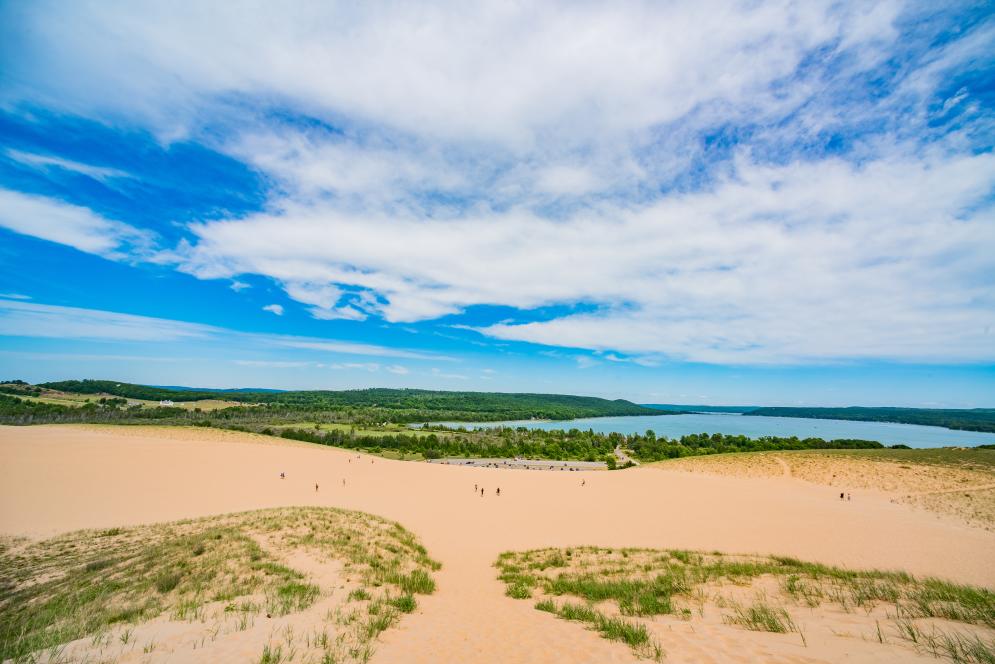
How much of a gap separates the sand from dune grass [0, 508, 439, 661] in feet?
6.88

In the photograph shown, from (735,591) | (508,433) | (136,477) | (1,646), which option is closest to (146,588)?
(1,646)

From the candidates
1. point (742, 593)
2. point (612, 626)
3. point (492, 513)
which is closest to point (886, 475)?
point (492, 513)

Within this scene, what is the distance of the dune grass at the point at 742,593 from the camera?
778cm

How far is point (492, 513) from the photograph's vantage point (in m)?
36.8

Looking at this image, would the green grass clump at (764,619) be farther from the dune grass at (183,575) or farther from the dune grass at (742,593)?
the dune grass at (183,575)

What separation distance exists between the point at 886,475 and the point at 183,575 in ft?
195

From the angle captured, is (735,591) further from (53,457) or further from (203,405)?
(203,405)

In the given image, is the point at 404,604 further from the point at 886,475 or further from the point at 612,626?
the point at 886,475

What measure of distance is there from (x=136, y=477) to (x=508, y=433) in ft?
317

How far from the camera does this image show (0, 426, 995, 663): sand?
9.39 metres

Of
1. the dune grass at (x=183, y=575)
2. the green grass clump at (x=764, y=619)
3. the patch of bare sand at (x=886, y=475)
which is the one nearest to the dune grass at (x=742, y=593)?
the green grass clump at (x=764, y=619)

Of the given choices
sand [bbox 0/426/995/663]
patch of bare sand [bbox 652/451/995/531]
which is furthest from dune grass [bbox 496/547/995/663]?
patch of bare sand [bbox 652/451/995/531]

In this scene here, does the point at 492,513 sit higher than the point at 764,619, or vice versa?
the point at 764,619

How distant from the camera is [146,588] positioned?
1179 cm
